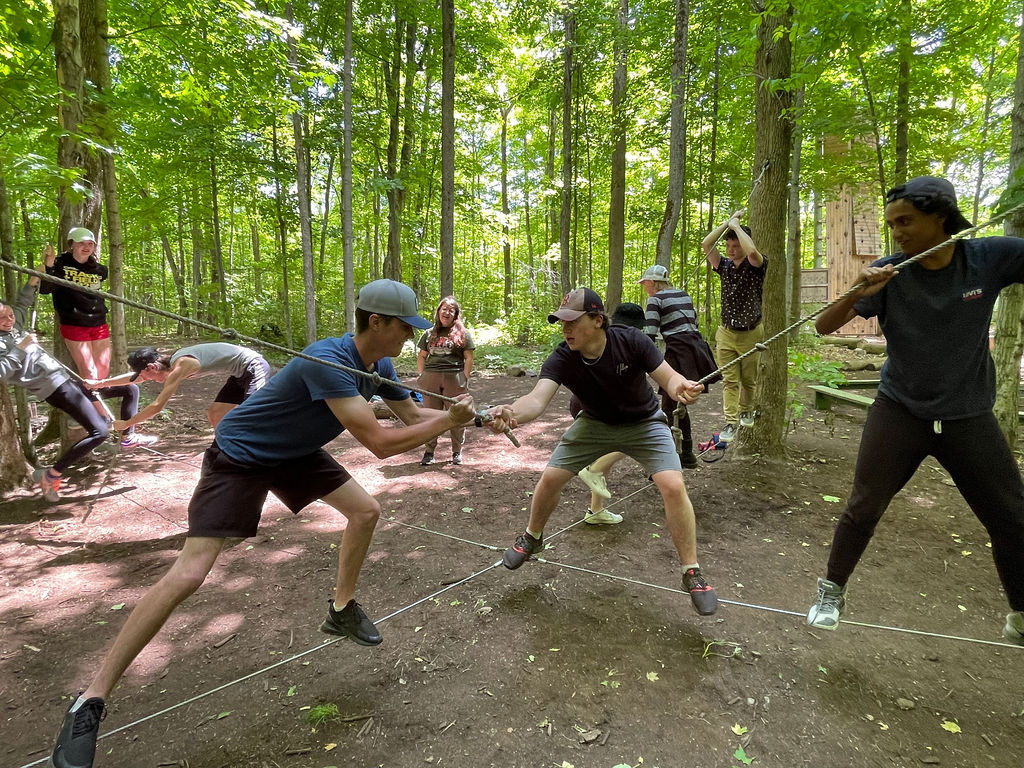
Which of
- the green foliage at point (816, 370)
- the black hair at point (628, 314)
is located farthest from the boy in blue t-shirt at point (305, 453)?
the green foliage at point (816, 370)

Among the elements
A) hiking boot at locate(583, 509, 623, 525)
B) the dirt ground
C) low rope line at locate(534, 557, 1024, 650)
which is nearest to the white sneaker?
hiking boot at locate(583, 509, 623, 525)

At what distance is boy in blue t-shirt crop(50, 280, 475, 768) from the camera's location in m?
2.37

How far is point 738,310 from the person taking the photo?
5387 millimetres

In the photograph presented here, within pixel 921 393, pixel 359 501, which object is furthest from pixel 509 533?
pixel 921 393

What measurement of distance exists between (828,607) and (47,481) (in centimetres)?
659

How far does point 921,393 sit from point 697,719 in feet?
6.01

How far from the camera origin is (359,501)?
2912 mm

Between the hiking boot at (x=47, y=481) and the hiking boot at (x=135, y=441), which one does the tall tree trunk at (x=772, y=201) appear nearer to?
the hiking boot at (x=47, y=481)

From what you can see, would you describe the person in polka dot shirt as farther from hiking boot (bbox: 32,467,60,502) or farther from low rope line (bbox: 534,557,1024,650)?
hiking boot (bbox: 32,467,60,502)

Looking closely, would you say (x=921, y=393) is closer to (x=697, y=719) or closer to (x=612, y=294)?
(x=697, y=719)

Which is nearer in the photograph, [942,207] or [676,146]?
[942,207]

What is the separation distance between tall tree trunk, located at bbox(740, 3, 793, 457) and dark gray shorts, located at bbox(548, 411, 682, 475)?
2668 mm

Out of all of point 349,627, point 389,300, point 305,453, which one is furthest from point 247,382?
point 389,300

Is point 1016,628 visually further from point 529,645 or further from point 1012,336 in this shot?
point 1012,336
